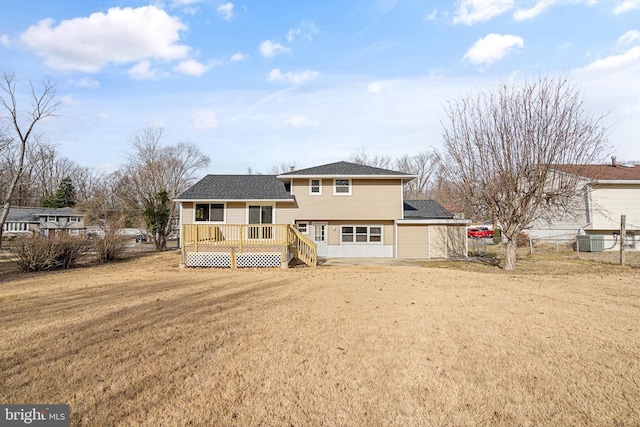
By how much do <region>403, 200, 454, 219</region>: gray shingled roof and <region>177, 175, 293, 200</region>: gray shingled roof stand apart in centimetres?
774

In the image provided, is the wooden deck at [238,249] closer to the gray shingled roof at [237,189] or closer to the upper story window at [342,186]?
the gray shingled roof at [237,189]

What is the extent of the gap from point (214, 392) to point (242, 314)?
10.2 feet

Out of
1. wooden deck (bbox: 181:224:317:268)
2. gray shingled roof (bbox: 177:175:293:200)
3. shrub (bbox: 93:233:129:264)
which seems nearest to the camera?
wooden deck (bbox: 181:224:317:268)

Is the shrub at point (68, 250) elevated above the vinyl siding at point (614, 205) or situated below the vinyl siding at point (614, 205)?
below

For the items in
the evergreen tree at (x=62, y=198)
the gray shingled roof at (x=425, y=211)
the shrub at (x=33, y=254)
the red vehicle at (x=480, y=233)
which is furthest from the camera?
the evergreen tree at (x=62, y=198)

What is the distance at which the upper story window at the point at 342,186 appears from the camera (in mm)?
19766

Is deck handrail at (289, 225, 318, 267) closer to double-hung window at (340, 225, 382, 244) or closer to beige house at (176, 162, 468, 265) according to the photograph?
beige house at (176, 162, 468, 265)

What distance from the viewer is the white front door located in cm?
1986

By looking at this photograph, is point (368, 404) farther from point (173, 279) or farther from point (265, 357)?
point (173, 279)

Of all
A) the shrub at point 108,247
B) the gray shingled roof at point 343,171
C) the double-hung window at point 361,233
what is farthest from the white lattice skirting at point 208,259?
the double-hung window at point 361,233

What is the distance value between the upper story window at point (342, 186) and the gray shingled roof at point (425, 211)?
3.96m

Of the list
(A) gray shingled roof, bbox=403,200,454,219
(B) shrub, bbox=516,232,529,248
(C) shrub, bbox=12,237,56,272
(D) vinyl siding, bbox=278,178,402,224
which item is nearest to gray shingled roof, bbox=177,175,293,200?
(D) vinyl siding, bbox=278,178,402,224

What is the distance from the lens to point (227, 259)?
14773 millimetres

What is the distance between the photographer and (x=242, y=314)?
6453 mm
